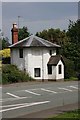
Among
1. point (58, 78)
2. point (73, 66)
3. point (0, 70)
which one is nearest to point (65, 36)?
point (73, 66)

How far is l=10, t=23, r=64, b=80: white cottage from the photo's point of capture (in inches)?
1873

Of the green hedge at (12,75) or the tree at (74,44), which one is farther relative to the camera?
the tree at (74,44)

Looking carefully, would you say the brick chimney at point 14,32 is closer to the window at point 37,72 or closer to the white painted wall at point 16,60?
the white painted wall at point 16,60

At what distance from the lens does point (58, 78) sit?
48.5 meters

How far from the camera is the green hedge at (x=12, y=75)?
42594 millimetres

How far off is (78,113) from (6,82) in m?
24.9

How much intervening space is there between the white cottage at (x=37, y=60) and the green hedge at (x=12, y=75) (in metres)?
1.58

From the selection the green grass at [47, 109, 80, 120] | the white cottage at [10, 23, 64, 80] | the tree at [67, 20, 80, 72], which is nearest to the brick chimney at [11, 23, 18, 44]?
the white cottage at [10, 23, 64, 80]

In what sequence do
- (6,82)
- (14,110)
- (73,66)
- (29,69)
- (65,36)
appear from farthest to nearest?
(65,36) → (73,66) → (29,69) → (6,82) → (14,110)

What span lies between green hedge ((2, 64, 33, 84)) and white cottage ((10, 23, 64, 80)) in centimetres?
158

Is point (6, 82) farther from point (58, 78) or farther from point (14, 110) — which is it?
point (14, 110)

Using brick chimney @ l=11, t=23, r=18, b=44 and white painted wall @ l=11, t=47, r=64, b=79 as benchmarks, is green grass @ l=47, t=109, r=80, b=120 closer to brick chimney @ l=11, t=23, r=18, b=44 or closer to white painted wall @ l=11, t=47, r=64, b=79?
white painted wall @ l=11, t=47, r=64, b=79

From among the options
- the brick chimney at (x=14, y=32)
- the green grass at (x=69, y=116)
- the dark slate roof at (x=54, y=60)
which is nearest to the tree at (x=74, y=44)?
the dark slate roof at (x=54, y=60)

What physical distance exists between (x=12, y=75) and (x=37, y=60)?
5.88 metres
